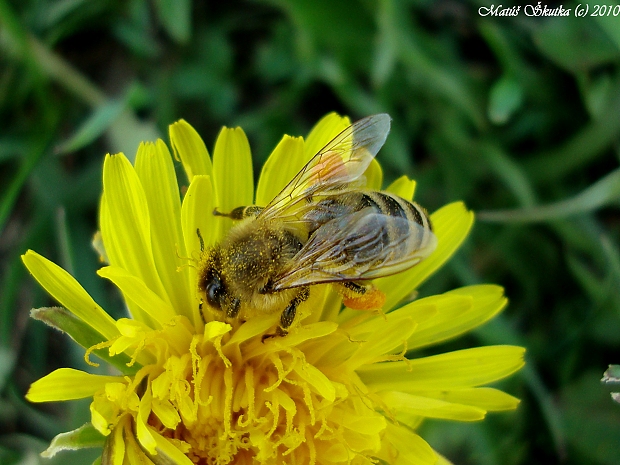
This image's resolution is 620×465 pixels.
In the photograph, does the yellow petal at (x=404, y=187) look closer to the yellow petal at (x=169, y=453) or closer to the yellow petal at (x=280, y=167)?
the yellow petal at (x=280, y=167)

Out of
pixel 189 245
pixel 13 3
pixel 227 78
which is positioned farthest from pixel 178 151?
pixel 13 3

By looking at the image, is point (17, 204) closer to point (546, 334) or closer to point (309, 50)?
point (309, 50)

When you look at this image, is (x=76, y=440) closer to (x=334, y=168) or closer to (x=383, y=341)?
(x=383, y=341)

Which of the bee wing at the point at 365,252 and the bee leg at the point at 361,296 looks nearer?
the bee wing at the point at 365,252

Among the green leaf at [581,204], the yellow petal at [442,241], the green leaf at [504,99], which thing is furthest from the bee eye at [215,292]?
the green leaf at [504,99]

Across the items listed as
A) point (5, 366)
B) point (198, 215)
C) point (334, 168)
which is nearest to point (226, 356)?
point (198, 215)
